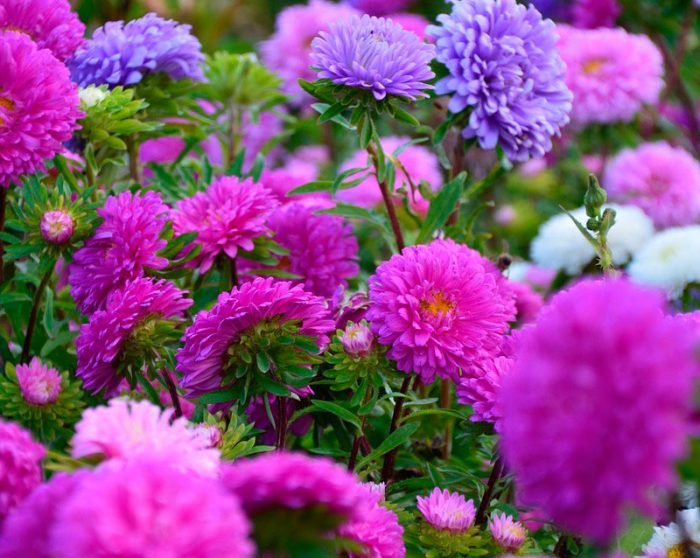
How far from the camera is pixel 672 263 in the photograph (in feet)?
3.83

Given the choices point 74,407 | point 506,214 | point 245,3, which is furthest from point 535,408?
point 245,3

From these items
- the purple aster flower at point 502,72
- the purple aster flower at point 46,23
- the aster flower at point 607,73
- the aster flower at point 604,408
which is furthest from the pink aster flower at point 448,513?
the aster flower at point 607,73

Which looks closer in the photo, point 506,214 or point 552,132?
point 552,132

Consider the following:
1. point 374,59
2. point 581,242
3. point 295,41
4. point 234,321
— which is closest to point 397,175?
point 581,242

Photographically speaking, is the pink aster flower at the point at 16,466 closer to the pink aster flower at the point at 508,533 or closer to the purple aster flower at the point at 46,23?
the pink aster flower at the point at 508,533

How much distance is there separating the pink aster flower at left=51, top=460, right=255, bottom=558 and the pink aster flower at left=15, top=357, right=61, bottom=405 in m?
0.42

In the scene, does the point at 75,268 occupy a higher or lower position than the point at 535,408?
lower

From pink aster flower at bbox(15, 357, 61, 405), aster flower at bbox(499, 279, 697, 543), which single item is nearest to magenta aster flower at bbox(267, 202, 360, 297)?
pink aster flower at bbox(15, 357, 61, 405)

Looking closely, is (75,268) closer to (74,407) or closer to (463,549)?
(74,407)

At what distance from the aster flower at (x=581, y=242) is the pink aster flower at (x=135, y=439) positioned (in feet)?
3.03

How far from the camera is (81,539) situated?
393mm

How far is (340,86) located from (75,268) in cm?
32

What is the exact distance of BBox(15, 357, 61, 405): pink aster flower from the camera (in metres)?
0.81

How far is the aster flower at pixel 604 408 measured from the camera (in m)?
0.42
